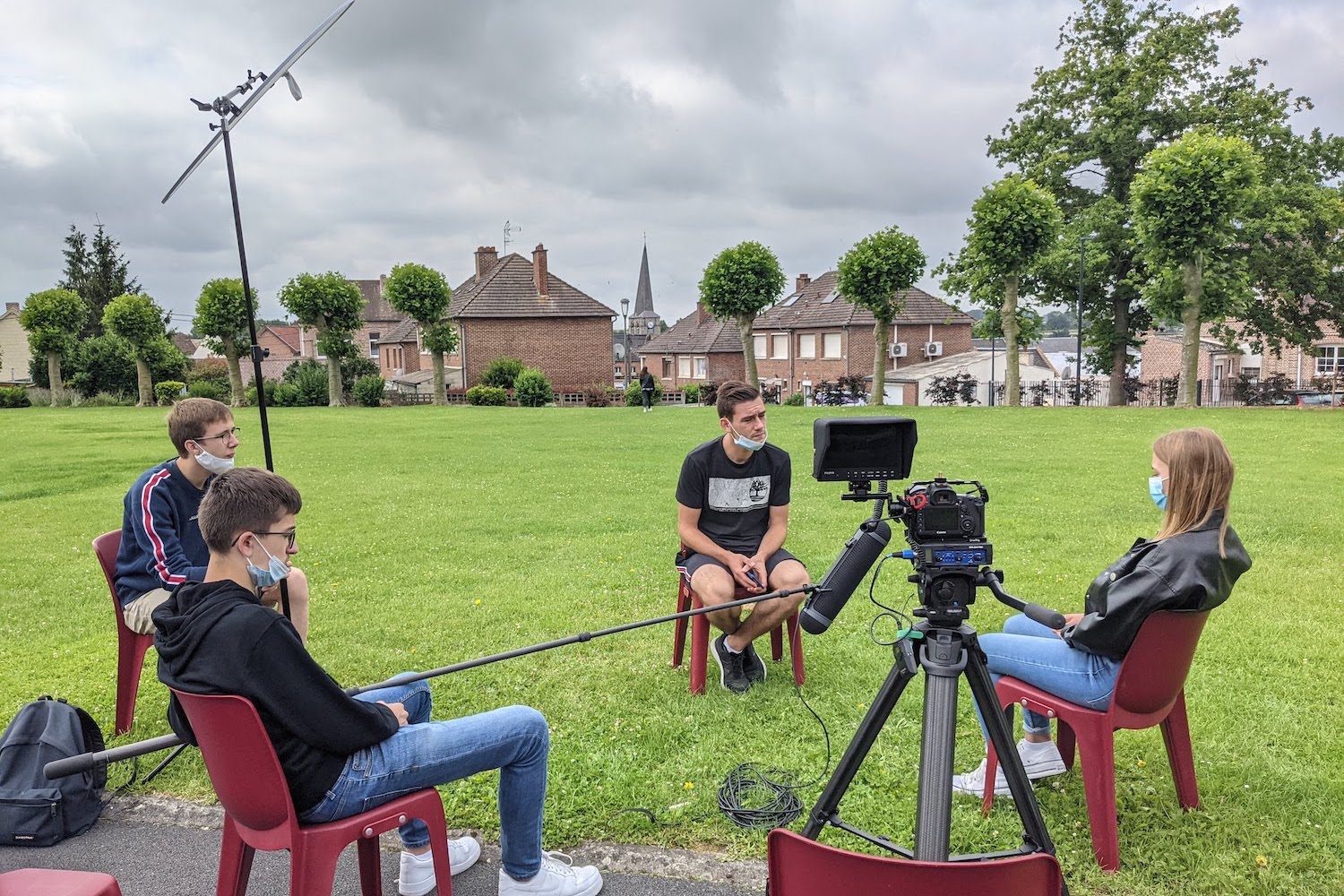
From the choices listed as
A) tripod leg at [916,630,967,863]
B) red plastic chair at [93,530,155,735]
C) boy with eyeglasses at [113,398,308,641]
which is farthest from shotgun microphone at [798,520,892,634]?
red plastic chair at [93,530,155,735]

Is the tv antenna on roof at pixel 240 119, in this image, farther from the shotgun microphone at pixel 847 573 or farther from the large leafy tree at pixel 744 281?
the large leafy tree at pixel 744 281

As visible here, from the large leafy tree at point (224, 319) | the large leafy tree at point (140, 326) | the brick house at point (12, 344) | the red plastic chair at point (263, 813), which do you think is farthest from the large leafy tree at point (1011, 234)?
the brick house at point (12, 344)

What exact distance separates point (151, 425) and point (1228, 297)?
32.1 meters

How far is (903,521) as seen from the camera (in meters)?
2.47

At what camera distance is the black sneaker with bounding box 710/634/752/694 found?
456 cm

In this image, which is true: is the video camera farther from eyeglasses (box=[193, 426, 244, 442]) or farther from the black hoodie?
eyeglasses (box=[193, 426, 244, 442])

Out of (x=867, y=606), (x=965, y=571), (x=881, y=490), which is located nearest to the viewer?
(x=965, y=571)

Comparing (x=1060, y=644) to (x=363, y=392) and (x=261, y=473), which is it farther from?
(x=363, y=392)

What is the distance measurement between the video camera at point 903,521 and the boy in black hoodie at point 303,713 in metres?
1.08

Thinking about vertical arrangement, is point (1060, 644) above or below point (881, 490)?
below

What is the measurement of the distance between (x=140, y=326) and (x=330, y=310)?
8.74 meters

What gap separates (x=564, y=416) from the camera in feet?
85.8

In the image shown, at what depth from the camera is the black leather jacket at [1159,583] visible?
→ 9.07 ft

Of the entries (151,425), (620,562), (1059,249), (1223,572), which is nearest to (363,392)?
(151,425)
